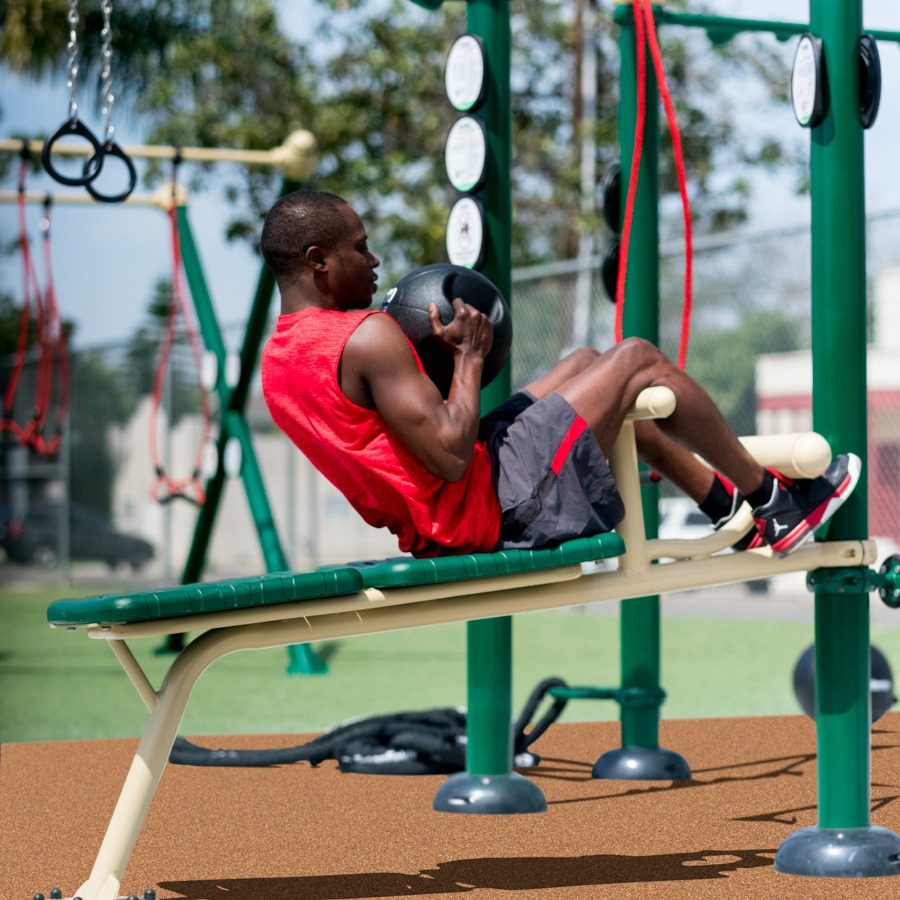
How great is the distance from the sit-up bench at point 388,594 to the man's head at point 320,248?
70 cm

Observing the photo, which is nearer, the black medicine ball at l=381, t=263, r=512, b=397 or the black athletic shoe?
the black medicine ball at l=381, t=263, r=512, b=397

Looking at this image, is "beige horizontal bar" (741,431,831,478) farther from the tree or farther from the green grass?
the tree

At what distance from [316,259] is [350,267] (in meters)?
0.08

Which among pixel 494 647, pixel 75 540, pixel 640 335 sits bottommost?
pixel 494 647

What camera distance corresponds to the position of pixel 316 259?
11.6ft

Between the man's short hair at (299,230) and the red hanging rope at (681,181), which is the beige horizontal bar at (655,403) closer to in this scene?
the red hanging rope at (681,181)

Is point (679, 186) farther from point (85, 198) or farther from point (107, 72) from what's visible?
point (85, 198)

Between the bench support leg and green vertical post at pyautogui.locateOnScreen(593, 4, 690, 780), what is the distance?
0.71 metres

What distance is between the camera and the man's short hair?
351 centimetres

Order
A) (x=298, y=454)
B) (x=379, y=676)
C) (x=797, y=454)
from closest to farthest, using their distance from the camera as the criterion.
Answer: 1. (x=797, y=454)
2. (x=379, y=676)
3. (x=298, y=454)

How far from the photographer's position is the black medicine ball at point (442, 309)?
11.6 feet

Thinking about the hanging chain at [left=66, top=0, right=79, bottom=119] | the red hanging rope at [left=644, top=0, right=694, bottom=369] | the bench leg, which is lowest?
the bench leg

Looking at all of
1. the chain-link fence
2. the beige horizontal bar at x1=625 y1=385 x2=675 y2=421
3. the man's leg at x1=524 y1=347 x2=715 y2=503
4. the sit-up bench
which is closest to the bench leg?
the sit-up bench

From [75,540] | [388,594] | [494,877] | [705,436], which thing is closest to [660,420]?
→ [705,436]
